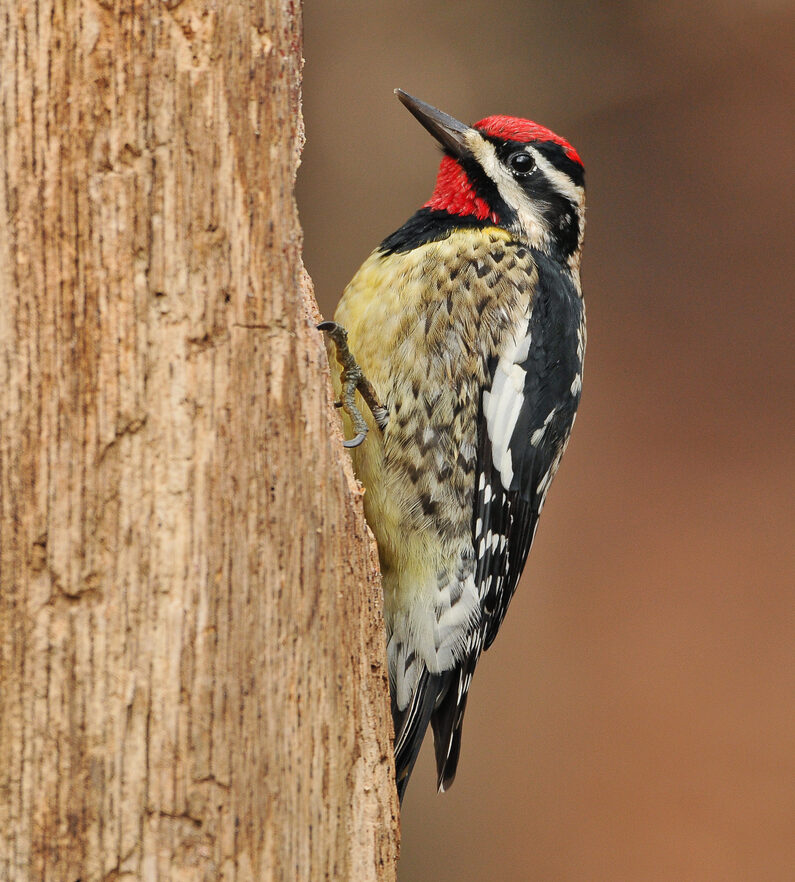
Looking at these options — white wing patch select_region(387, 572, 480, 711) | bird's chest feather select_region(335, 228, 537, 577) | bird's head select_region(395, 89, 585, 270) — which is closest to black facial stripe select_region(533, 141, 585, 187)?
bird's head select_region(395, 89, 585, 270)

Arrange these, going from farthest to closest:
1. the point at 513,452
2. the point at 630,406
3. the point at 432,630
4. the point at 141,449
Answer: the point at 630,406, the point at 513,452, the point at 432,630, the point at 141,449

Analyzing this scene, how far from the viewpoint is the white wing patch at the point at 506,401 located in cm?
230

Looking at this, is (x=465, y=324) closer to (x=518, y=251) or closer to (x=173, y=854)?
(x=518, y=251)

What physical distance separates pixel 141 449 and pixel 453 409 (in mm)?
946

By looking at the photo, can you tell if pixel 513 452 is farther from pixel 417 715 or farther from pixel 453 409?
pixel 417 715

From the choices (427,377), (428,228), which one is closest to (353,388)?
(427,377)

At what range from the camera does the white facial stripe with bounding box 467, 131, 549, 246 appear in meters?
2.51

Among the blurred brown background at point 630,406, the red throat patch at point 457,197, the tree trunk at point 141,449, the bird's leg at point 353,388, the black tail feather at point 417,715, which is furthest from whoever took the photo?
the blurred brown background at point 630,406

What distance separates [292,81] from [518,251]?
3.18 feet

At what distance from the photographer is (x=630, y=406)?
474cm

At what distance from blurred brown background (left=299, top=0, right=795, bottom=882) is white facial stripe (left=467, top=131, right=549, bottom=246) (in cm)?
223

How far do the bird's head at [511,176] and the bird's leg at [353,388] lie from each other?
0.49m

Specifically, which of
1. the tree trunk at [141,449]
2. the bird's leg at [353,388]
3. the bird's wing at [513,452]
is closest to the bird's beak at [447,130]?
the bird's wing at [513,452]

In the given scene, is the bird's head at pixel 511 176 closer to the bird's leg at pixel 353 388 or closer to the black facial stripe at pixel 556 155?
the black facial stripe at pixel 556 155
